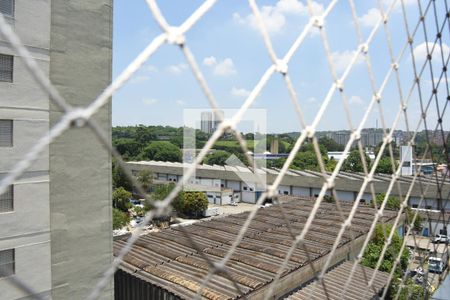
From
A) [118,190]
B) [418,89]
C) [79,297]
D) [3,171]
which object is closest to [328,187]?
[418,89]

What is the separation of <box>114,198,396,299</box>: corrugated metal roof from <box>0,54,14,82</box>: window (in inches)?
58.7

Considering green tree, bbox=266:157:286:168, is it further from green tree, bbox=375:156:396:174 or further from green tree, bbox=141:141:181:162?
green tree, bbox=141:141:181:162

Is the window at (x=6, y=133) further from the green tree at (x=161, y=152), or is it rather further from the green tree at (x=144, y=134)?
the green tree at (x=144, y=134)

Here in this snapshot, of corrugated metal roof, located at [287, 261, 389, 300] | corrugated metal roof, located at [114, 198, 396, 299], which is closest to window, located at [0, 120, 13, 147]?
corrugated metal roof, located at [114, 198, 396, 299]

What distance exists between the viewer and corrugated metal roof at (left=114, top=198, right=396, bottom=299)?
2.54 m

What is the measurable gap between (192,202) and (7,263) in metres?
6.61

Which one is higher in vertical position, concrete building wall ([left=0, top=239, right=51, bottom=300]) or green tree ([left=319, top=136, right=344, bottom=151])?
green tree ([left=319, top=136, right=344, bottom=151])

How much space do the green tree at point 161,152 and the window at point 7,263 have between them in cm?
1348

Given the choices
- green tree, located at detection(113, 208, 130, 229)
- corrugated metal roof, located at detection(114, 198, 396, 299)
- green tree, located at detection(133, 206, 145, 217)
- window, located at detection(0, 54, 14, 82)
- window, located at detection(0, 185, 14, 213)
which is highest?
window, located at detection(0, 54, 14, 82)

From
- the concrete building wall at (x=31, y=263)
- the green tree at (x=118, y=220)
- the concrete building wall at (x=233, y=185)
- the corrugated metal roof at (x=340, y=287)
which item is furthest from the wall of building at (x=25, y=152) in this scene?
the concrete building wall at (x=233, y=185)

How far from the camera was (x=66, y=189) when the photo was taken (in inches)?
95.9

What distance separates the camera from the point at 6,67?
6.88ft

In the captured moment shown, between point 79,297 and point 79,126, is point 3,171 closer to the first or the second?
point 79,297

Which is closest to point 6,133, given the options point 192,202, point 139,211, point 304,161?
point 192,202
